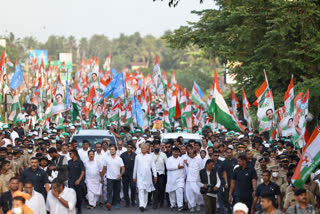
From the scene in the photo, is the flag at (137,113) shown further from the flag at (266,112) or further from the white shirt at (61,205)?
the white shirt at (61,205)

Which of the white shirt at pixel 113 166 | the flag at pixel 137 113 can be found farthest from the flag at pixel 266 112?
the flag at pixel 137 113

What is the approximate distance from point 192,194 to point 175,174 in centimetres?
71

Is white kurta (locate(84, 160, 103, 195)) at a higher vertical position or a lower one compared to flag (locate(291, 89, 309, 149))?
lower

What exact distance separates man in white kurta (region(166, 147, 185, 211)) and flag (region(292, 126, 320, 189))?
7.13 meters

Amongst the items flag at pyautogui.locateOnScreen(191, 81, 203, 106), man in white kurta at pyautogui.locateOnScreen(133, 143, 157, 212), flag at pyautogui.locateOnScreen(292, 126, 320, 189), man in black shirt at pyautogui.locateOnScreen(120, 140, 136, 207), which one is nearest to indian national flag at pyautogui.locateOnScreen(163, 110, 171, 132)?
flag at pyautogui.locateOnScreen(191, 81, 203, 106)

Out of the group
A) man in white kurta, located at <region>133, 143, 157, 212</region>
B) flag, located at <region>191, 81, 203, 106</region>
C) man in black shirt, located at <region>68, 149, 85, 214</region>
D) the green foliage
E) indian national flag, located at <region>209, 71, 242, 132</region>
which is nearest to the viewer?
man in black shirt, located at <region>68, 149, 85, 214</region>

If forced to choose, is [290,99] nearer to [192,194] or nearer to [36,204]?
[192,194]

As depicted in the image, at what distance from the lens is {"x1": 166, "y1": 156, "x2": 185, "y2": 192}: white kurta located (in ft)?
58.6

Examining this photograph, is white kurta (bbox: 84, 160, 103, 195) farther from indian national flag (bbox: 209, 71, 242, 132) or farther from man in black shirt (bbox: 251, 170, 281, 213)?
man in black shirt (bbox: 251, 170, 281, 213)

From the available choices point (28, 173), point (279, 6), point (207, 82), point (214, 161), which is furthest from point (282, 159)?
point (207, 82)

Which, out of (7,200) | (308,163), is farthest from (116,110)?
(308,163)

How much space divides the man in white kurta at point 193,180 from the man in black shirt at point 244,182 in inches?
159

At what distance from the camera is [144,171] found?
17.7 meters

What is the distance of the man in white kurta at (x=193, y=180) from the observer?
687 inches
